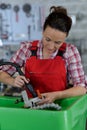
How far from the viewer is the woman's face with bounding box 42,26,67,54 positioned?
1.30 meters

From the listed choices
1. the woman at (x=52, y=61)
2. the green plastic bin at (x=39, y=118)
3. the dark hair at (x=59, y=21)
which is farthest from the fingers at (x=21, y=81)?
the dark hair at (x=59, y=21)

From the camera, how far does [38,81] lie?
4.39ft

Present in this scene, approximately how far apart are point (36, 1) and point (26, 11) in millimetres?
131

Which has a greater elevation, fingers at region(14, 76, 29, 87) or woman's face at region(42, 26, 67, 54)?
woman's face at region(42, 26, 67, 54)

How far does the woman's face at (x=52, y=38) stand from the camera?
1303 mm

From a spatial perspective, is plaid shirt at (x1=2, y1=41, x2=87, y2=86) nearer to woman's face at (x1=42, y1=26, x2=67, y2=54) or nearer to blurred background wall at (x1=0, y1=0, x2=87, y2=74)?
woman's face at (x1=42, y1=26, x2=67, y2=54)

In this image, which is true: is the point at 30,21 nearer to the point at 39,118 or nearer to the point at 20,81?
the point at 20,81

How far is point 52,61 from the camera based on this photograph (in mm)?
1344

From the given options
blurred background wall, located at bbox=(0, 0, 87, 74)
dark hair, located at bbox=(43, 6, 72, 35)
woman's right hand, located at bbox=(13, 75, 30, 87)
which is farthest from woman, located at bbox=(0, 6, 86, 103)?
blurred background wall, located at bbox=(0, 0, 87, 74)

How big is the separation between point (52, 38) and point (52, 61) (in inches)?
4.4

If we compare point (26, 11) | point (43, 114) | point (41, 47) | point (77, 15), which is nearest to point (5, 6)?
point (26, 11)

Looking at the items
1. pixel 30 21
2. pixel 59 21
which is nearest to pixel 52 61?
pixel 59 21

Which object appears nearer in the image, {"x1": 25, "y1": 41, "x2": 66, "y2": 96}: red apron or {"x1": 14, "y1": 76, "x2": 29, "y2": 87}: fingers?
{"x1": 14, "y1": 76, "x2": 29, "y2": 87}: fingers

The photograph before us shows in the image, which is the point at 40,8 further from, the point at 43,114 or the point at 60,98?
the point at 43,114
